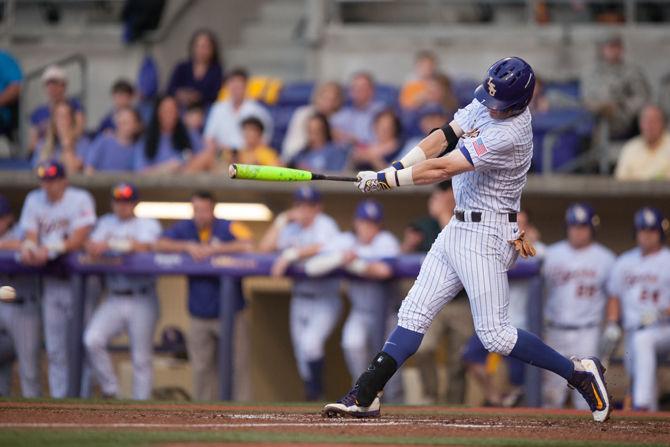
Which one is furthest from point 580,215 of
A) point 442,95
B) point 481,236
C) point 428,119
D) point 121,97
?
point 121,97

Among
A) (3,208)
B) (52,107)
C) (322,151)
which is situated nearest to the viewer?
(3,208)

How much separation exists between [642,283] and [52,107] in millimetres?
5595

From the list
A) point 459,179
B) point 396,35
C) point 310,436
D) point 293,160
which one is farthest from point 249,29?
point 310,436

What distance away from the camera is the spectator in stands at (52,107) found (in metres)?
11.6

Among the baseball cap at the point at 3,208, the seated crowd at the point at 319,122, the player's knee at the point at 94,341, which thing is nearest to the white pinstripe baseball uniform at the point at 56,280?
the player's knee at the point at 94,341

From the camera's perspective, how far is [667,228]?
10.7 metres

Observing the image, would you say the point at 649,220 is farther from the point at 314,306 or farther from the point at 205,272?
the point at 205,272

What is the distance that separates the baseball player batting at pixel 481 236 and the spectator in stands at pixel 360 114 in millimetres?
4990

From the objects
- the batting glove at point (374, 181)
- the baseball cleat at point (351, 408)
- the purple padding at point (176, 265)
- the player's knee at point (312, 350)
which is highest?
the batting glove at point (374, 181)

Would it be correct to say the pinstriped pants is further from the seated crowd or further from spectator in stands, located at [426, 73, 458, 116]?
spectator in stands, located at [426, 73, 458, 116]

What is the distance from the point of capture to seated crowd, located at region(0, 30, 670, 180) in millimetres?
10469

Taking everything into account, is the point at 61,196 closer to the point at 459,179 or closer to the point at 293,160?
the point at 293,160

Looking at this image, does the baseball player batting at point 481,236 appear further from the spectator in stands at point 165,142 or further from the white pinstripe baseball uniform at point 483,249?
the spectator in stands at point 165,142

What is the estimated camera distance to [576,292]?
9.52 m
